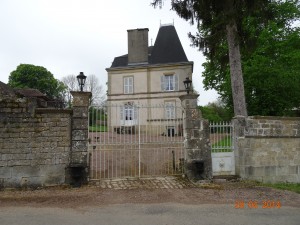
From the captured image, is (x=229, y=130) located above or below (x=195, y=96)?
below

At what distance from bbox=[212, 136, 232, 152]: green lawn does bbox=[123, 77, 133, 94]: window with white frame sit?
18227 millimetres

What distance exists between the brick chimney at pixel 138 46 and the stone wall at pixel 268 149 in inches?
736

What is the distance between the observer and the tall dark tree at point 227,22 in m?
8.80

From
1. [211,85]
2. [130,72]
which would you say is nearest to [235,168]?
[211,85]

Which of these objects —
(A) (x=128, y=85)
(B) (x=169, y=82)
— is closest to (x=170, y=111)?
(B) (x=169, y=82)

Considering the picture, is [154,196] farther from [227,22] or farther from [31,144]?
[227,22]

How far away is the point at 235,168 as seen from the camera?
8172 mm

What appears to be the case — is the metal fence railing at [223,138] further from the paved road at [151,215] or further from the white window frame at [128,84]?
the white window frame at [128,84]

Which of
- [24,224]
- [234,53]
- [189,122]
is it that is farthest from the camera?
[234,53]

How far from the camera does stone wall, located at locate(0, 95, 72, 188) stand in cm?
685

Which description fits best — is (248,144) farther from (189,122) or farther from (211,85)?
(211,85)

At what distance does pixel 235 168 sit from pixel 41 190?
18.1 ft
